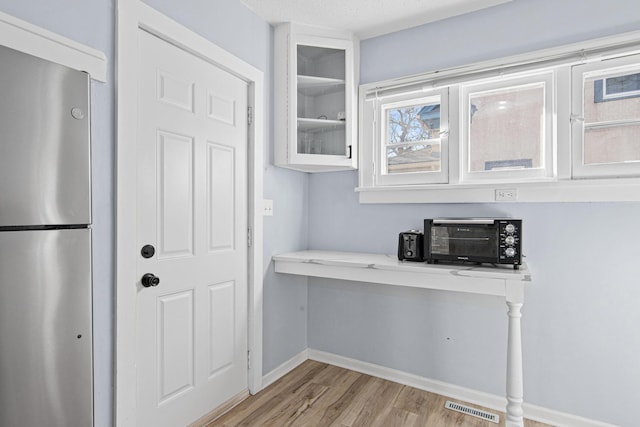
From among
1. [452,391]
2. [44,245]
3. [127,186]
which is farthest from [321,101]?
[452,391]

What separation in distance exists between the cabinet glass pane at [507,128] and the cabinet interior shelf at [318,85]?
2.90 feet

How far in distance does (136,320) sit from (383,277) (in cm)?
128

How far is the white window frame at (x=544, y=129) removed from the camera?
1.96 meters

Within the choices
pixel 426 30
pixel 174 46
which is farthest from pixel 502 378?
pixel 174 46

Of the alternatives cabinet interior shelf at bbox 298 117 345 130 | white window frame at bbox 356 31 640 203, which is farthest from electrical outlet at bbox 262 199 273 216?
white window frame at bbox 356 31 640 203

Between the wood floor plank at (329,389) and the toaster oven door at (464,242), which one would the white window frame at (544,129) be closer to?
the toaster oven door at (464,242)

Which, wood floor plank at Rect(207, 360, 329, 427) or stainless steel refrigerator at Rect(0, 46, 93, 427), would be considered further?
wood floor plank at Rect(207, 360, 329, 427)

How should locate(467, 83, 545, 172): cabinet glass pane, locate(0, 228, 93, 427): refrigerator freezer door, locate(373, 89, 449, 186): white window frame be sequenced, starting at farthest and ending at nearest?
locate(373, 89, 449, 186): white window frame → locate(467, 83, 545, 172): cabinet glass pane → locate(0, 228, 93, 427): refrigerator freezer door

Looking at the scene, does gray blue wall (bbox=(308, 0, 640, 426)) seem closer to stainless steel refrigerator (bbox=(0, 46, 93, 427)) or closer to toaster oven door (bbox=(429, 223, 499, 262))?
toaster oven door (bbox=(429, 223, 499, 262))

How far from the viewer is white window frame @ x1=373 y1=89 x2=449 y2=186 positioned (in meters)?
2.26

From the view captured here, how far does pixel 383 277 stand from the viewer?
6.62 ft

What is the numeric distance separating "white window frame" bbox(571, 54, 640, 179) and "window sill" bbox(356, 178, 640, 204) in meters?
0.08

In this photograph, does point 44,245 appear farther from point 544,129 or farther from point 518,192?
point 544,129

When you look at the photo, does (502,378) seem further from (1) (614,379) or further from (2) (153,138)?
(2) (153,138)
